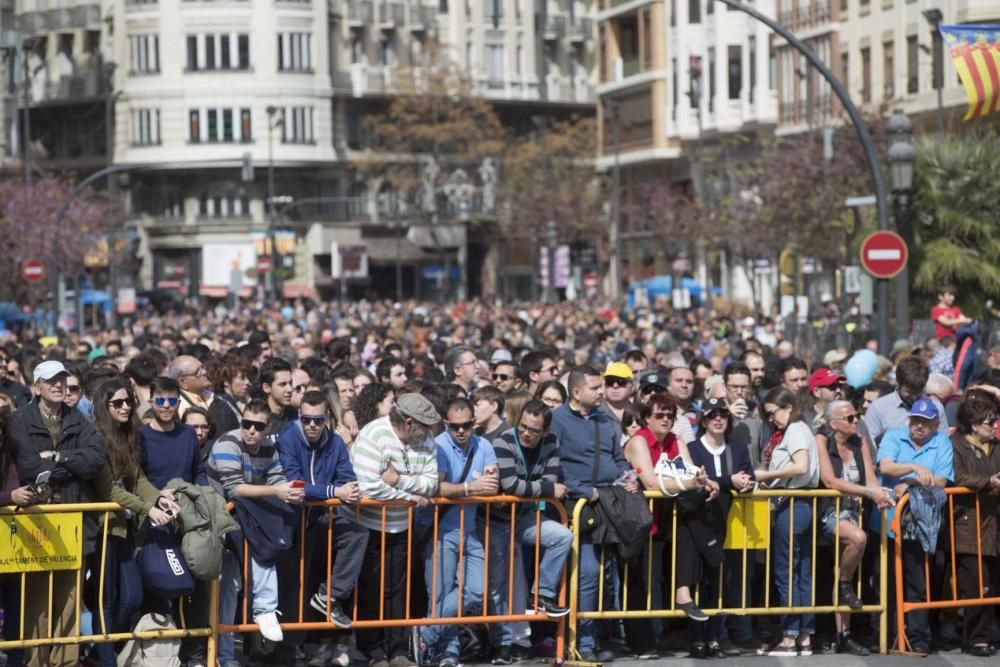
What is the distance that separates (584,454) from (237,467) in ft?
6.39

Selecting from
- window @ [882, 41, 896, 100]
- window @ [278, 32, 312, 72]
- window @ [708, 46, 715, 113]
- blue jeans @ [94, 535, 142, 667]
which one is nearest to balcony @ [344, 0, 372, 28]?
window @ [278, 32, 312, 72]

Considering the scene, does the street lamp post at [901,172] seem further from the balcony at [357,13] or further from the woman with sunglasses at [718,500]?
the balcony at [357,13]

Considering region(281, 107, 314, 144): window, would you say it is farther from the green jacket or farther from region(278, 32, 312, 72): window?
the green jacket

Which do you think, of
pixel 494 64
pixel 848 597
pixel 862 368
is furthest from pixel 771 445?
pixel 494 64

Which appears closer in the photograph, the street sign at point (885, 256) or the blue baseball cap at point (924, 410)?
the blue baseball cap at point (924, 410)

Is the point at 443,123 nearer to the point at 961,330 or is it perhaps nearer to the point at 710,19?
the point at 710,19

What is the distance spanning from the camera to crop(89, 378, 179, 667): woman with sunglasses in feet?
37.2

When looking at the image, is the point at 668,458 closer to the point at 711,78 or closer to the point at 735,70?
the point at 735,70

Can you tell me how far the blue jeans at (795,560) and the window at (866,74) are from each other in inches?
1933

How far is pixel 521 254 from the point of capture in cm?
10106

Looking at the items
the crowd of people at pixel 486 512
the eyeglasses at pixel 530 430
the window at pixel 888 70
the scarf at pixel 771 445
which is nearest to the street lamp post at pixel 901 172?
the crowd of people at pixel 486 512

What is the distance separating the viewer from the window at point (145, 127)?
92875mm

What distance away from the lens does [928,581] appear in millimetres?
12828

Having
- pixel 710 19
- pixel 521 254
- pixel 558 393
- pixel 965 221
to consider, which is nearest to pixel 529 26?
pixel 521 254
